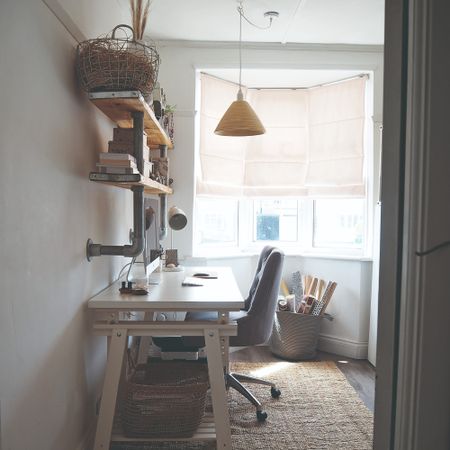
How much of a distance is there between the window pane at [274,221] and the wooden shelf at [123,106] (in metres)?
1.71

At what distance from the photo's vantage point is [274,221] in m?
4.02

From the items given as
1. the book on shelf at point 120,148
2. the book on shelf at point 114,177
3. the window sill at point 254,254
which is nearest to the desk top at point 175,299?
the book on shelf at point 114,177

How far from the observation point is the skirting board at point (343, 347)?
11.3 feet

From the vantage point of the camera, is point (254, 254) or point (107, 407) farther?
point (254, 254)

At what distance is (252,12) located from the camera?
295cm

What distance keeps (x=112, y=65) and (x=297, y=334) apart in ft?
8.04

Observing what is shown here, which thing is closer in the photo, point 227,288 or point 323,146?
point 227,288

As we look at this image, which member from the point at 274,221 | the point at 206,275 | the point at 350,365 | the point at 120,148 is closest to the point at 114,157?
the point at 120,148

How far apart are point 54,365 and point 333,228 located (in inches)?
112

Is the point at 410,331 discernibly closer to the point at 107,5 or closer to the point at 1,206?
the point at 1,206

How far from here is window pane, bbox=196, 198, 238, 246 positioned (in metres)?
3.82

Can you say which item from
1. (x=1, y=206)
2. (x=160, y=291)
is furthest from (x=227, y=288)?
(x=1, y=206)

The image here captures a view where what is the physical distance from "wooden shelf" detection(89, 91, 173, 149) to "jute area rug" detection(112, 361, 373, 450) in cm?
165

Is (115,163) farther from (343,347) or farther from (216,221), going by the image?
(343,347)
